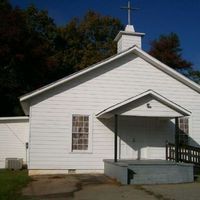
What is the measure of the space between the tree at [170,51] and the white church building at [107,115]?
27953mm

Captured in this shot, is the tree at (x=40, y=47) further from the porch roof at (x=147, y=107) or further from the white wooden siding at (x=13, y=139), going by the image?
the porch roof at (x=147, y=107)

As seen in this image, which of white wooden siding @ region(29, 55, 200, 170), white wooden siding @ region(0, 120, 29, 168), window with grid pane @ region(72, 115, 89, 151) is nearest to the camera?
white wooden siding @ region(29, 55, 200, 170)

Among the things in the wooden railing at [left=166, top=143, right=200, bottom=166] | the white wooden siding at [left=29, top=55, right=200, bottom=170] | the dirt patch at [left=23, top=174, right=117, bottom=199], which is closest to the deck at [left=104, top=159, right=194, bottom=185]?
the dirt patch at [left=23, top=174, right=117, bottom=199]

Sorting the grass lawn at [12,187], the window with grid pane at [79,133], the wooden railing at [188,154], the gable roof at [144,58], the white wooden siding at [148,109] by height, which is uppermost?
the gable roof at [144,58]

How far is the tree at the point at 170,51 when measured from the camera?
50031 millimetres

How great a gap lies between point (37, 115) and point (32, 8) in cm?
3519

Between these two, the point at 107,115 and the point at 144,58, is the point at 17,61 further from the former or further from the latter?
the point at 107,115

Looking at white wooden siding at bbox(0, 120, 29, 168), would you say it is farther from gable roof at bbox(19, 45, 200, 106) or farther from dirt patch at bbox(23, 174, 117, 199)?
dirt patch at bbox(23, 174, 117, 199)

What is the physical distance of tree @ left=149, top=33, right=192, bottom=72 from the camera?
5003 cm

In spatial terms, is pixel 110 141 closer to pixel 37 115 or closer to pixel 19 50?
pixel 37 115

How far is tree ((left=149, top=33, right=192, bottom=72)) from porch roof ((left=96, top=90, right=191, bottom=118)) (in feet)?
103

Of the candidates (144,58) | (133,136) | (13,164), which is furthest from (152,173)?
(13,164)

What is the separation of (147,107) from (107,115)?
206 centimetres

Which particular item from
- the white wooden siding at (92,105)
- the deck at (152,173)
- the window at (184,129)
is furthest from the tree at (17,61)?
the deck at (152,173)
